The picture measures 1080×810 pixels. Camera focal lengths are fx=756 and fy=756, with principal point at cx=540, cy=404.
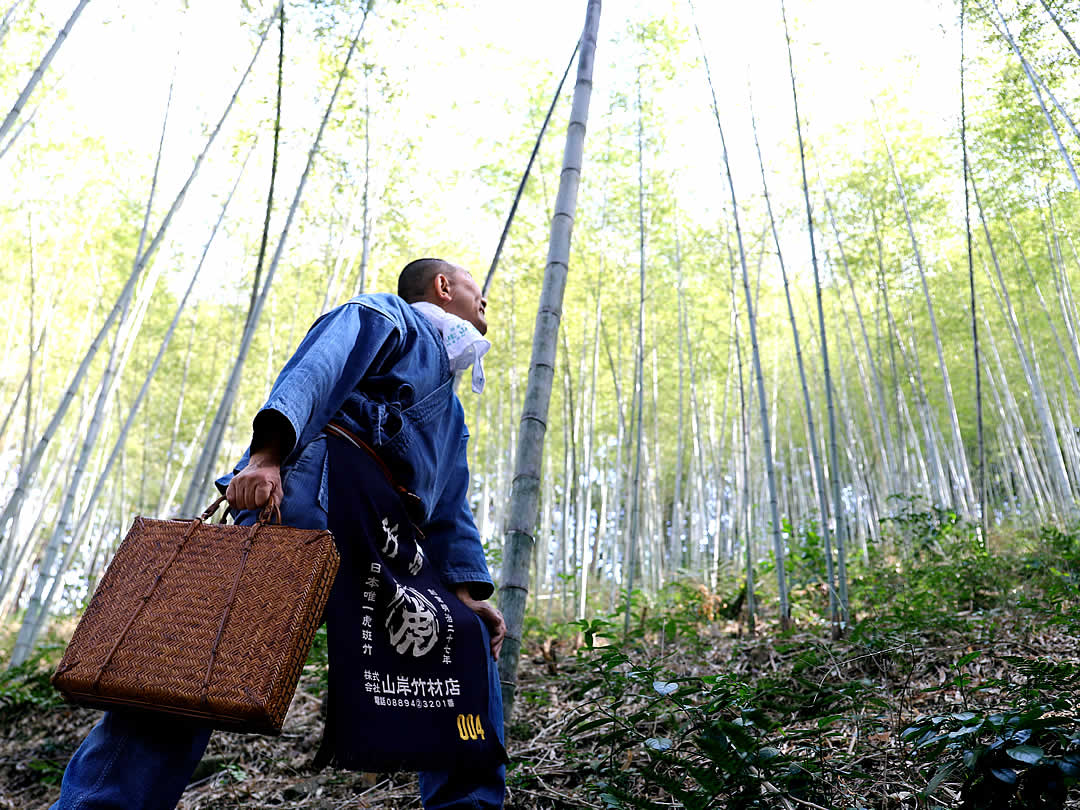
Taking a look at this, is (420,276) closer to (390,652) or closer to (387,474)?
(387,474)

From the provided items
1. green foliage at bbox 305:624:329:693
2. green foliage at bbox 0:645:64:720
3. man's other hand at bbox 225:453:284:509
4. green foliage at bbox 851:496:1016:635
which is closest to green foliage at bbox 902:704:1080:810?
man's other hand at bbox 225:453:284:509

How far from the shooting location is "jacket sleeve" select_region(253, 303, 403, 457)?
113 centimetres

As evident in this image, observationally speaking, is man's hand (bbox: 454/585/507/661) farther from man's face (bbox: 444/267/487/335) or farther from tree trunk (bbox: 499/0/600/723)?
man's face (bbox: 444/267/487/335)

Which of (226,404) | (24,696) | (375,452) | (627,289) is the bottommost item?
(24,696)

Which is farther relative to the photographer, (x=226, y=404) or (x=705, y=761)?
(x=226, y=404)

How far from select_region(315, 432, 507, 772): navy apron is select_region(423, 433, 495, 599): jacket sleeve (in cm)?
13

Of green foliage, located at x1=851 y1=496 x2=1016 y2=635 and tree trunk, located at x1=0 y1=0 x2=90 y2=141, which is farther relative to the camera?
tree trunk, located at x1=0 y1=0 x2=90 y2=141

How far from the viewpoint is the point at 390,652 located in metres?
1.28

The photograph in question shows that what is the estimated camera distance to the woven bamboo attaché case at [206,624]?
0.97m

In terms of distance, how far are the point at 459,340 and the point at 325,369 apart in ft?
1.26

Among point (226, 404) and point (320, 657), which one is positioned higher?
point (226, 404)

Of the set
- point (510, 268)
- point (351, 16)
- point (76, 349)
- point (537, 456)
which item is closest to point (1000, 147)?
point (510, 268)

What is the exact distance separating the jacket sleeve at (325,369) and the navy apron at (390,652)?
90mm

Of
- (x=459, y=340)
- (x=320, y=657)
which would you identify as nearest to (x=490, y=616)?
(x=459, y=340)
